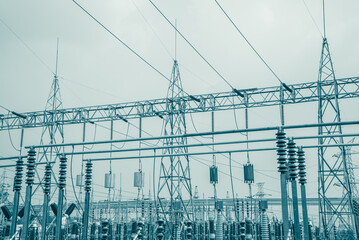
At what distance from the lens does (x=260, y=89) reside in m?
16.7

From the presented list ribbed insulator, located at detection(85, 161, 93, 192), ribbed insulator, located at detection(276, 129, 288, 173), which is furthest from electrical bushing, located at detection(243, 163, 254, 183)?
ribbed insulator, located at detection(276, 129, 288, 173)

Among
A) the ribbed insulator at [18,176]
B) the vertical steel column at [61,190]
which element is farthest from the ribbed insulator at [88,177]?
the ribbed insulator at [18,176]

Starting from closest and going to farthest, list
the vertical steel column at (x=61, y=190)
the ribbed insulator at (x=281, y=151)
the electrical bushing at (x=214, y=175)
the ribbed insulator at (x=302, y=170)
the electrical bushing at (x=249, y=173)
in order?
the ribbed insulator at (x=281, y=151)
the ribbed insulator at (x=302, y=170)
the vertical steel column at (x=61, y=190)
the electrical bushing at (x=249, y=173)
the electrical bushing at (x=214, y=175)

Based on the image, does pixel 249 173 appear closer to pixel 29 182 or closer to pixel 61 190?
pixel 61 190

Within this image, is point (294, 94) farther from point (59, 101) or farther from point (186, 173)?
point (59, 101)

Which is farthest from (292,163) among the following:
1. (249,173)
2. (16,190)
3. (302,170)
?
(249,173)

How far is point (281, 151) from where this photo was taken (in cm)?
478

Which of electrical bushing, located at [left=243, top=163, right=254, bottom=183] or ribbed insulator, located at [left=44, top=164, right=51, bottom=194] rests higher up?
electrical bushing, located at [left=243, top=163, right=254, bottom=183]

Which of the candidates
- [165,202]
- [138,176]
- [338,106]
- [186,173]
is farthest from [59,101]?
[165,202]

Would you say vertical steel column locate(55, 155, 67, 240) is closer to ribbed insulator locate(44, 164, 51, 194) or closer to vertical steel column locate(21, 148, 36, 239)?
ribbed insulator locate(44, 164, 51, 194)

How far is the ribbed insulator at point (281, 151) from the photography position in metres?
4.73

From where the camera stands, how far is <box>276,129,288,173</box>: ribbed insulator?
4731mm

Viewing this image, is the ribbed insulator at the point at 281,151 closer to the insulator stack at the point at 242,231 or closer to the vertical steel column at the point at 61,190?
the vertical steel column at the point at 61,190

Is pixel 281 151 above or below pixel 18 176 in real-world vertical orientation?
above
